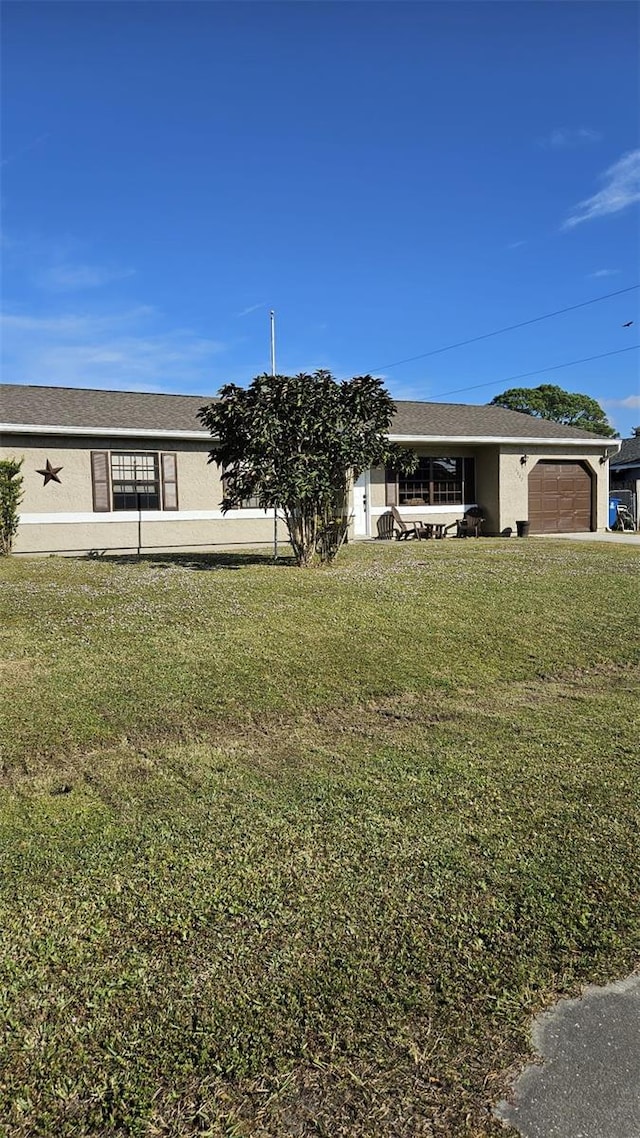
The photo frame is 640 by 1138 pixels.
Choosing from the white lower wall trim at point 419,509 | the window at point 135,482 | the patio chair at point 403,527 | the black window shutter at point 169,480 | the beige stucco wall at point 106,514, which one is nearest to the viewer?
the beige stucco wall at point 106,514

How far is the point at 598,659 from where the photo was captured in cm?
705

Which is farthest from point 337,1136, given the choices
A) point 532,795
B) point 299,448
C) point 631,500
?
point 631,500

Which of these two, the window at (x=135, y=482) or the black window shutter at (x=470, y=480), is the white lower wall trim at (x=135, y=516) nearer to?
the window at (x=135, y=482)

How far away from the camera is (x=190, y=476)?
55.7 ft

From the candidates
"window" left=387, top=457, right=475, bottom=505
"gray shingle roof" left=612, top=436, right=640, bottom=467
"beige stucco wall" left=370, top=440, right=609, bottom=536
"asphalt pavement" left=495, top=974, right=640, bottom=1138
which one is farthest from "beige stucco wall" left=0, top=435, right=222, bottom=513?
"gray shingle roof" left=612, top=436, right=640, bottom=467

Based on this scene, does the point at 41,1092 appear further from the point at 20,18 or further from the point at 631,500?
the point at 631,500

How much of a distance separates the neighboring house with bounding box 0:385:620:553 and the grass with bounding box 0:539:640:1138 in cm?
897

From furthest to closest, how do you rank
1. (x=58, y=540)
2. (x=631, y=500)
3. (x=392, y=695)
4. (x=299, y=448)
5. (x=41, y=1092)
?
(x=631, y=500) < (x=58, y=540) < (x=299, y=448) < (x=392, y=695) < (x=41, y=1092)

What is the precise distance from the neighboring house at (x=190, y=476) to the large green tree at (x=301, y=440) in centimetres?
571

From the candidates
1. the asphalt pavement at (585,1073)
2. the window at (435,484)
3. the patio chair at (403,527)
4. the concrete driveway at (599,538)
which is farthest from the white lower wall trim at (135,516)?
the asphalt pavement at (585,1073)

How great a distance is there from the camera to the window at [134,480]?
1599 cm

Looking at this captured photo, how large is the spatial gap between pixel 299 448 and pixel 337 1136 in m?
9.41

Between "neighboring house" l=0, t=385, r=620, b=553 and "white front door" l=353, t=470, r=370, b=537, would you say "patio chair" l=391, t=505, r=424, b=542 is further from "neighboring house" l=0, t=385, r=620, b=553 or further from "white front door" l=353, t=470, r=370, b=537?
"white front door" l=353, t=470, r=370, b=537

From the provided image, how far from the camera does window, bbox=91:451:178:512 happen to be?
1599cm
